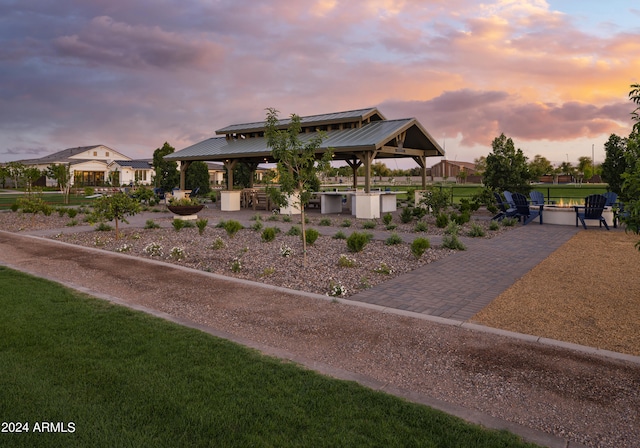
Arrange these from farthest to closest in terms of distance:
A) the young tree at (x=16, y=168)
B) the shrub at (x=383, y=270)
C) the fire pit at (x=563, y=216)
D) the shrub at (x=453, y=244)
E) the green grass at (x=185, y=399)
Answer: the young tree at (x=16, y=168) → the fire pit at (x=563, y=216) → the shrub at (x=453, y=244) → the shrub at (x=383, y=270) → the green grass at (x=185, y=399)

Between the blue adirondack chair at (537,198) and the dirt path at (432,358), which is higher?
the blue adirondack chair at (537,198)

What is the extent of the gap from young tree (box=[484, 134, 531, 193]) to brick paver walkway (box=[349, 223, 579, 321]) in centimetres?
971

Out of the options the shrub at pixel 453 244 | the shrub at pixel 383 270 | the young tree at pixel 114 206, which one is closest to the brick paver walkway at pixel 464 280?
the shrub at pixel 453 244

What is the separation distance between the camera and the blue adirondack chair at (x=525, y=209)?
1652 cm

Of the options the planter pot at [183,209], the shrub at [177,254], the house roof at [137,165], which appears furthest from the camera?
the house roof at [137,165]

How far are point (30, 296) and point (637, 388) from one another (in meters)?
7.56

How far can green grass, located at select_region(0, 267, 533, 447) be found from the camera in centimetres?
311

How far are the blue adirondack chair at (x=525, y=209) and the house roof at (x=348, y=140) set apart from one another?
18.5ft

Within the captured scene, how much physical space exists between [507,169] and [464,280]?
1556 cm

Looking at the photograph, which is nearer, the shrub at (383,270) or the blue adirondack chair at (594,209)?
the shrub at (383,270)

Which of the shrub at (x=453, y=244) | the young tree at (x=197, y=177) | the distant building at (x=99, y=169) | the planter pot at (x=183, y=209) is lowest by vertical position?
the shrub at (x=453, y=244)

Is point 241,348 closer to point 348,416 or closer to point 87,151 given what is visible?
point 348,416

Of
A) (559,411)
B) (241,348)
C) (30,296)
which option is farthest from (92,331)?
(559,411)

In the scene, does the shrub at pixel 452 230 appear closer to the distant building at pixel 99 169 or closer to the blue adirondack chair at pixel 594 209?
the blue adirondack chair at pixel 594 209
